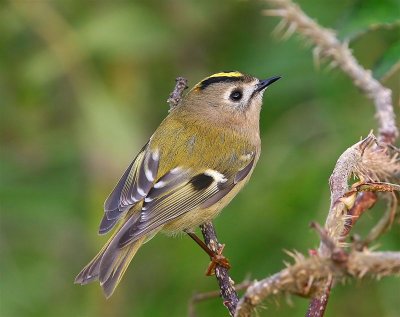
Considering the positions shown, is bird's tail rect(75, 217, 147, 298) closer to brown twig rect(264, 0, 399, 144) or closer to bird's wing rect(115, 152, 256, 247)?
bird's wing rect(115, 152, 256, 247)

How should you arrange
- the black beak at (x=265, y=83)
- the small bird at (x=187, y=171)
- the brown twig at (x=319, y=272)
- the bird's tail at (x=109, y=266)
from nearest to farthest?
the brown twig at (x=319, y=272) → the bird's tail at (x=109, y=266) → the small bird at (x=187, y=171) → the black beak at (x=265, y=83)

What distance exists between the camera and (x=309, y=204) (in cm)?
281

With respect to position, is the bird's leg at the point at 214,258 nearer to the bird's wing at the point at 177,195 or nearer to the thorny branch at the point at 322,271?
the bird's wing at the point at 177,195

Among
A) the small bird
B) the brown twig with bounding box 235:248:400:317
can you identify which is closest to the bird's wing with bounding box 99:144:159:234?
the small bird

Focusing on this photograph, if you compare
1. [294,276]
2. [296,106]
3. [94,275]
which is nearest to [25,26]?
[296,106]

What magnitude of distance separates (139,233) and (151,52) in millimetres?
1174

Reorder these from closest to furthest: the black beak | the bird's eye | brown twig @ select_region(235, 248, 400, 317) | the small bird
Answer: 1. brown twig @ select_region(235, 248, 400, 317)
2. the small bird
3. the black beak
4. the bird's eye

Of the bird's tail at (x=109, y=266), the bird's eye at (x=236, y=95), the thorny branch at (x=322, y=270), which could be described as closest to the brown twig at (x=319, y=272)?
the thorny branch at (x=322, y=270)

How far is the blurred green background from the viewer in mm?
2920

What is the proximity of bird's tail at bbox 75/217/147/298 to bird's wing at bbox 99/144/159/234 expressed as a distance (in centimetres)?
8

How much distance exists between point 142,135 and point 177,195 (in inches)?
39.2

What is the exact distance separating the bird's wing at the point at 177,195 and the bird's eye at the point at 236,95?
0.47 metres

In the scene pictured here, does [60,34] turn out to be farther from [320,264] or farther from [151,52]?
[320,264]

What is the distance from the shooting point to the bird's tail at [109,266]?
256cm
